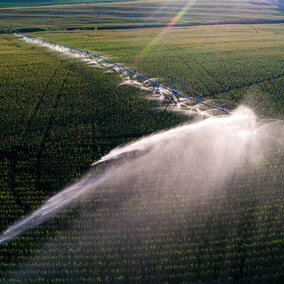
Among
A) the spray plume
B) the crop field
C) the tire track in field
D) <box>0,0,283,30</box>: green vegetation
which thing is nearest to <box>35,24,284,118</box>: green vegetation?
the crop field

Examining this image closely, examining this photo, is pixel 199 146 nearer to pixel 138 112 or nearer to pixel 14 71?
pixel 138 112

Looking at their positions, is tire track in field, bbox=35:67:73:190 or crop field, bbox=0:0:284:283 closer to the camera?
crop field, bbox=0:0:284:283

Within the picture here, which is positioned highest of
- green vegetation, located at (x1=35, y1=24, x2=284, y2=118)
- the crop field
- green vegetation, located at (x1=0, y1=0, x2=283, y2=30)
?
green vegetation, located at (x1=0, y1=0, x2=283, y2=30)

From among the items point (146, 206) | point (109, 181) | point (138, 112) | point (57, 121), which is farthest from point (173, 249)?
point (57, 121)

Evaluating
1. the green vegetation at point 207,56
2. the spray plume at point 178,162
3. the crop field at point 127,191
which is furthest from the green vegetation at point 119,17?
the spray plume at point 178,162

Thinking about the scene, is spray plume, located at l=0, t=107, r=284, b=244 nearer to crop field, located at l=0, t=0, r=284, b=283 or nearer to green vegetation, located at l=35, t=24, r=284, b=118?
crop field, located at l=0, t=0, r=284, b=283

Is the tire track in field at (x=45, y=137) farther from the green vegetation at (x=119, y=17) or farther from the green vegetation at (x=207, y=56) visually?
the green vegetation at (x=119, y=17)

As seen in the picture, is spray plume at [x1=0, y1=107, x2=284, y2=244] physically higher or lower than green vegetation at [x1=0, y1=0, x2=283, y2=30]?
lower

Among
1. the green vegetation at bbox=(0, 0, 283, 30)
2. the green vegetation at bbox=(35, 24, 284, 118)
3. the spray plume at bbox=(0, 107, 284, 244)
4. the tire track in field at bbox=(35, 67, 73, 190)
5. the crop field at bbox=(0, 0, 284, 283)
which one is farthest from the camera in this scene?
the green vegetation at bbox=(0, 0, 283, 30)
